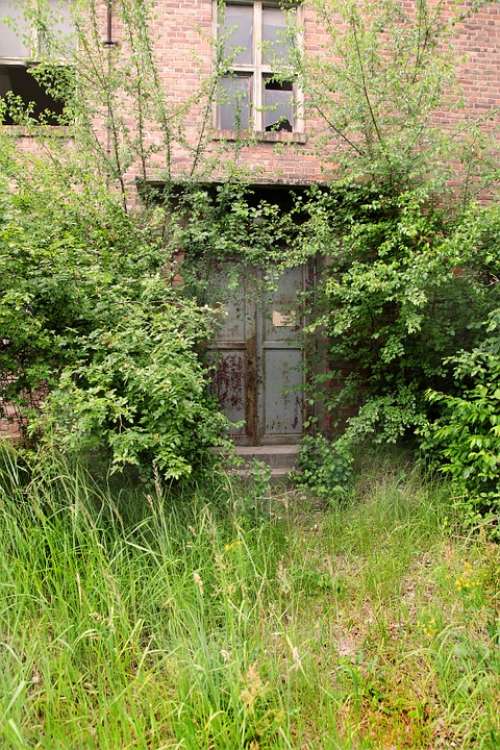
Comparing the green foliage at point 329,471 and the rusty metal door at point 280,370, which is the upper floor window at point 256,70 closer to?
the rusty metal door at point 280,370

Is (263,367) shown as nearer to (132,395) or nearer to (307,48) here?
(132,395)

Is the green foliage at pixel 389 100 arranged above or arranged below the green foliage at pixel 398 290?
above

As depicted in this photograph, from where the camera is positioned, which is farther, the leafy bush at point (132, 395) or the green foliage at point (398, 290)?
the green foliage at point (398, 290)

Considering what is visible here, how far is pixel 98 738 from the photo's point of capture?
2.05 metres

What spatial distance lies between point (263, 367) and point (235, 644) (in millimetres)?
4242

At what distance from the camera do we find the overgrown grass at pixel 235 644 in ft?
6.93

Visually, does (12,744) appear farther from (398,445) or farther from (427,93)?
(427,93)

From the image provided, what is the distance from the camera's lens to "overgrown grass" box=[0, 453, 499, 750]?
2111 mm

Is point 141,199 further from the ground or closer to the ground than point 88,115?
closer to the ground

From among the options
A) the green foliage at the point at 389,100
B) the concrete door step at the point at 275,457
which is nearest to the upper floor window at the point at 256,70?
the green foliage at the point at 389,100

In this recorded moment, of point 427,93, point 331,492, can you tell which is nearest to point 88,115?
point 427,93

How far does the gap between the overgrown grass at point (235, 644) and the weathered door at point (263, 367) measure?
8.95 feet

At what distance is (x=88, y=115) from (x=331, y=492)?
426cm

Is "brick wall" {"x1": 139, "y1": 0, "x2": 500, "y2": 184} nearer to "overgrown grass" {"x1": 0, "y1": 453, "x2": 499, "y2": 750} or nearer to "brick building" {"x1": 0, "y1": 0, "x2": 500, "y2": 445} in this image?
"brick building" {"x1": 0, "y1": 0, "x2": 500, "y2": 445}
